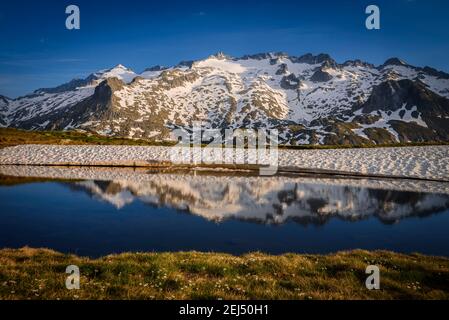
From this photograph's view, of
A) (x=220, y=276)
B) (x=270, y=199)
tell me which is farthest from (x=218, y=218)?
(x=220, y=276)

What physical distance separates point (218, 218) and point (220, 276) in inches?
555

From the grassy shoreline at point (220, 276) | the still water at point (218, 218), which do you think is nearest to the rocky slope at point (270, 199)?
the still water at point (218, 218)

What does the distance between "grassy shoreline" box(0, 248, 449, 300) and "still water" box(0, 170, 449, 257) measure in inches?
147

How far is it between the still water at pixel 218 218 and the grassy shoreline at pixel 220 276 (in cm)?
374

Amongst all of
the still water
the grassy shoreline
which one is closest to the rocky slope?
the still water

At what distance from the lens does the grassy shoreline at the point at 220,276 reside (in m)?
13.1

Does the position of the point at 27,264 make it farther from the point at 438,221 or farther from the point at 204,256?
the point at 438,221

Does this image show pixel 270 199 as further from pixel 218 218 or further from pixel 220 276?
pixel 220 276

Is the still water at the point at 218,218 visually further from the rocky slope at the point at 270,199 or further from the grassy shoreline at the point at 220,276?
the grassy shoreline at the point at 220,276

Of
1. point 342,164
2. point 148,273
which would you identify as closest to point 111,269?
point 148,273

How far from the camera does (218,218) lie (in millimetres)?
29562

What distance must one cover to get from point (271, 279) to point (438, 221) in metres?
20.4

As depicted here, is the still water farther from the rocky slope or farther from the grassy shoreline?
the grassy shoreline
